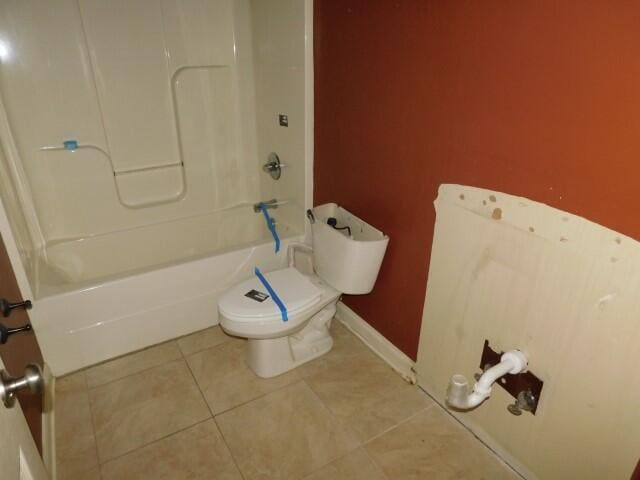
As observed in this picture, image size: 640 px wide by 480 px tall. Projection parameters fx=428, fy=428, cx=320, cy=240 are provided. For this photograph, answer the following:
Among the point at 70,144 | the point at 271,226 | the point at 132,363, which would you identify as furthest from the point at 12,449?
the point at 70,144

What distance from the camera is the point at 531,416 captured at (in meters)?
1.40

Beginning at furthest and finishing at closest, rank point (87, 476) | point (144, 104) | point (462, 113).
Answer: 1. point (144, 104)
2. point (87, 476)
3. point (462, 113)

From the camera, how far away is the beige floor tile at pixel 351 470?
151 centimetres

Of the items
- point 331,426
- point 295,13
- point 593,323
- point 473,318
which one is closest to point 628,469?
point 593,323

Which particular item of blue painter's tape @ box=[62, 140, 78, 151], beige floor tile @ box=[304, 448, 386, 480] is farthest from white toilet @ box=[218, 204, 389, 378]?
blue painter's tape @ box=[62, 140, 78, 151]

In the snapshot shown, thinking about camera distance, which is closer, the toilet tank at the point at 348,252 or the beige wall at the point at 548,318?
the beige wall at the point at 548,318

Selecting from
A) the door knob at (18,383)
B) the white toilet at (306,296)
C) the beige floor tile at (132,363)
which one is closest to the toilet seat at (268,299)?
the white toilet at (306,296)

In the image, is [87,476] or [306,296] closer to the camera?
[87,476]

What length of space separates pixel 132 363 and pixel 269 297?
77cm

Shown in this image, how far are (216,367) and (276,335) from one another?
1.38ft

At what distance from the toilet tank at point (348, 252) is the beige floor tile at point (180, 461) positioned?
0.80 m

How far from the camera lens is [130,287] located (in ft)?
6.26

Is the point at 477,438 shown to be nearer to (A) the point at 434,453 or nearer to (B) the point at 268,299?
(A) the point at 434,453

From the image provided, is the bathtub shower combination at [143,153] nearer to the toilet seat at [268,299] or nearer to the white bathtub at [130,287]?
the white bathtub at [130,287]
